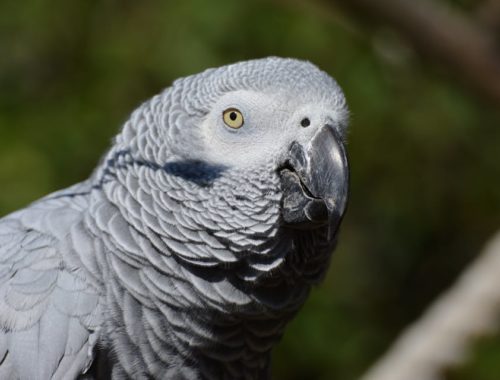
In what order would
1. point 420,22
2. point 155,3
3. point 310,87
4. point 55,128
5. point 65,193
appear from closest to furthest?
1. point 310,87
2. point 65,193
3. point 420,22
4. point 55,128
5. point 155,3

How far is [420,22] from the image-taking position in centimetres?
247

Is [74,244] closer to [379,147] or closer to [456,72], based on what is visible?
[456,72]

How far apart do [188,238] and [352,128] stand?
1.66 meters

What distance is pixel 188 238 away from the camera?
1.39 m

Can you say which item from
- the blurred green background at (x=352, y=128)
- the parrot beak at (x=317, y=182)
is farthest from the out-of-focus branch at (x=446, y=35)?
the parrot beak at (x=317, y=182)

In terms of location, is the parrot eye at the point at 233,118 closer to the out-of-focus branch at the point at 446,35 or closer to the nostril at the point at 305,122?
the nostril at the point at 305,122

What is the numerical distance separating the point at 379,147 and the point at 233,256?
2006mm

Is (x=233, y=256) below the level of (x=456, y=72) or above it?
below

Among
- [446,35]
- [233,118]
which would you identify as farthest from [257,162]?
[446,35]

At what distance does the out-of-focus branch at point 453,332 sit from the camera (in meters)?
2.14

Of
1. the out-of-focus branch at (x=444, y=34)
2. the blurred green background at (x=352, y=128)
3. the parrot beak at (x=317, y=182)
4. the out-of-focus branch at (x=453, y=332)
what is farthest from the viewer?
the blurred green background at (x=352, y=128)

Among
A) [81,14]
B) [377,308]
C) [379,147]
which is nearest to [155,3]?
[81,14]

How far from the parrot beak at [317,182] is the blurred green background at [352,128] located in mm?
1663

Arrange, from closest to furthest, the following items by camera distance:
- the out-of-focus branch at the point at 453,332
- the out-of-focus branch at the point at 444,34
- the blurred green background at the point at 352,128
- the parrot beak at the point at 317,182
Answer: the parrot beak at the point at 317,182 < the out-of-focus branch at the point at 453,332 < the out-of-focus branch at the point at 444,34 < the blurred green background at the point at 352,128
